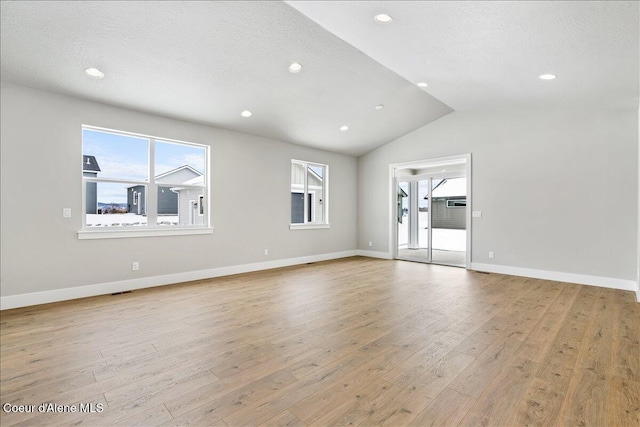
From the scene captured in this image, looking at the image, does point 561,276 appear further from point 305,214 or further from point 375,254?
point 305,214

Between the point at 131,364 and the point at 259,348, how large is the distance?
3.24ft

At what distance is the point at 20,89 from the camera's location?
3.91m

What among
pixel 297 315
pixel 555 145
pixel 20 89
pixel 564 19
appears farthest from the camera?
pixel 555 145

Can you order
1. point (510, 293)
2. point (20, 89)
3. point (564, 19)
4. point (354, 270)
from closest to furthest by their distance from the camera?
point (564, 19), point (20, 89), point (510, 293), point (354, 270)

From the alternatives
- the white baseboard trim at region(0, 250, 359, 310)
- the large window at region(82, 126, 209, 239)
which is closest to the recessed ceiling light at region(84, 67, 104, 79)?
the large window at region(82, 126, 209, 239)

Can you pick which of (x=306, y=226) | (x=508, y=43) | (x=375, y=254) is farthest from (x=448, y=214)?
(x=508, y=43)

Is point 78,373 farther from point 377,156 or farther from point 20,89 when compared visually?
point 377,156

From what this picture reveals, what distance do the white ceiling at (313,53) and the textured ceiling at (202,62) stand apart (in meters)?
0.01

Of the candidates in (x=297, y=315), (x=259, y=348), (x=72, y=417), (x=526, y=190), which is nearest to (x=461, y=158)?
(x=526, y=190)

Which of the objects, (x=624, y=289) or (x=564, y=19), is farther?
(x=624, y=289)

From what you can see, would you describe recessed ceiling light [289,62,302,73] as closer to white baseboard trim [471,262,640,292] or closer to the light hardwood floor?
the light hardwood floor

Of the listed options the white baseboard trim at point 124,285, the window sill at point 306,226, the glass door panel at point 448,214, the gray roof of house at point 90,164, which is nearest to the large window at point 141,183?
the gray roof of house at point 90,164

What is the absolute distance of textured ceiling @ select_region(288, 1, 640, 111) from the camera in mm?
2713

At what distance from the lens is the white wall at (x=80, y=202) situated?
3900 millimetres
